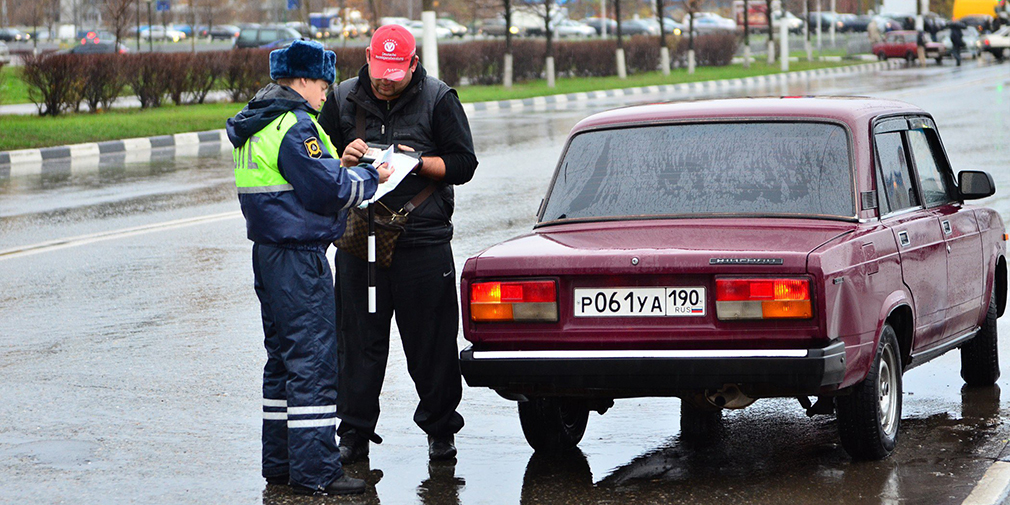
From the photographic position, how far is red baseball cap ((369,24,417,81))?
5.08 m

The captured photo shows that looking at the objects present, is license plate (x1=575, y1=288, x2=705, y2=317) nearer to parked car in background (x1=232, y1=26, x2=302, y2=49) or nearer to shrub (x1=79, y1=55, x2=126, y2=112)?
shrub (x1=79, y1=55, x2=126, y2=112)

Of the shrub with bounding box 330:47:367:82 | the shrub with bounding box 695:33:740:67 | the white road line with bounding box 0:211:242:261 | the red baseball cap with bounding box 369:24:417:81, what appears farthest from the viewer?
the shrub with bounding box 695:33:740:67

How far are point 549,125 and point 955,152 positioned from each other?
8.36 metres

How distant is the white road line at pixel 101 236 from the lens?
1090cm

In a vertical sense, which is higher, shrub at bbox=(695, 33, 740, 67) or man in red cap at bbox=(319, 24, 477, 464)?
shrub at bbox=(695, 33, 740, 67)

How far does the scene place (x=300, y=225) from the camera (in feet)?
15.6

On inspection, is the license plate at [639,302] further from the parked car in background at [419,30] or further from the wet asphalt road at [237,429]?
the parked car in background at [419,30]

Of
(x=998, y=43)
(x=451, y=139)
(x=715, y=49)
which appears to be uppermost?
(x=715, y=49)

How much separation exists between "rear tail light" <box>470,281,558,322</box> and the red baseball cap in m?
0.85

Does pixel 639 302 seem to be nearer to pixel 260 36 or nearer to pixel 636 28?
pixel 260 36

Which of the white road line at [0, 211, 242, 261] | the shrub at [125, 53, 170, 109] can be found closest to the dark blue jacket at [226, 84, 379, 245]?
the white road line at [0, 211, 242, 261]

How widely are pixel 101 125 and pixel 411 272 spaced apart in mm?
18684

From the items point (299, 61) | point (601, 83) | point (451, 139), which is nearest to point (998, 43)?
point (601, 83)

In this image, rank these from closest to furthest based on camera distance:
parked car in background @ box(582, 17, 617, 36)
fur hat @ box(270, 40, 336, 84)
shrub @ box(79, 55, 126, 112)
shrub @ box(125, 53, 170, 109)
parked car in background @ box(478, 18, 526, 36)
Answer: fur hat @ box(270, 40, 336, 84) → shrub @ box(79, 55, 126, 112) → shrub @ box(125, 53, 170, 109) → parked car in background @ box(478, 18, 526, 36) → parked car in background @ box(582, 17, 617, 36)
